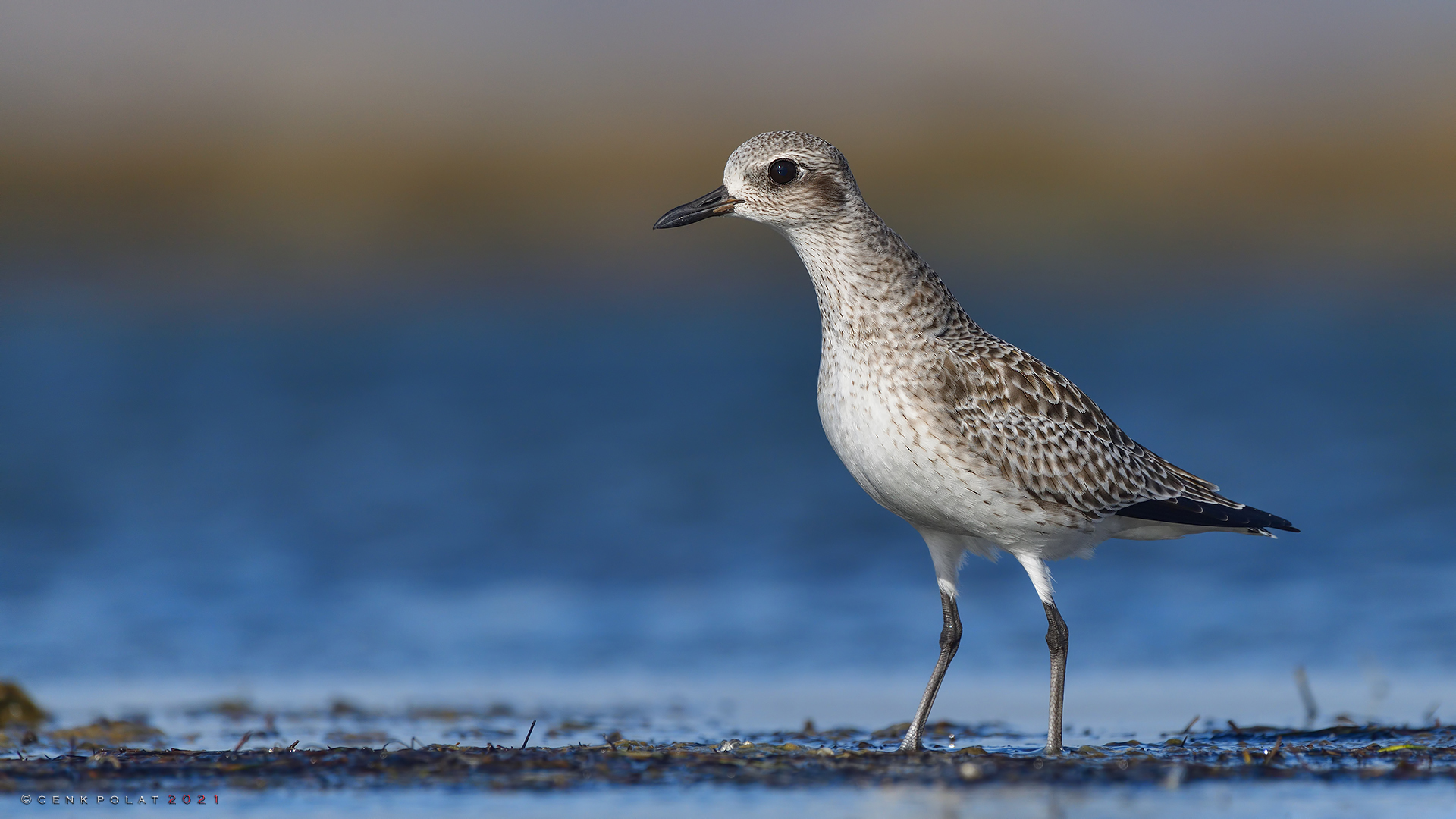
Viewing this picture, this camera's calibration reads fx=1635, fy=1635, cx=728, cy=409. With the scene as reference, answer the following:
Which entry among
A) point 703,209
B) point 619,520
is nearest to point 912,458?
point 703,209

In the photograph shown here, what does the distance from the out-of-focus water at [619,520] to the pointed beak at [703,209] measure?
3.73 metres

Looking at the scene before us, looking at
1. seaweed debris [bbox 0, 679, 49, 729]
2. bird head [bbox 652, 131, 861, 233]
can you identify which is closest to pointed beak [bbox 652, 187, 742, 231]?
bird head [bbox 652, 131, 861, 233]

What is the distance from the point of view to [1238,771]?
732 cm

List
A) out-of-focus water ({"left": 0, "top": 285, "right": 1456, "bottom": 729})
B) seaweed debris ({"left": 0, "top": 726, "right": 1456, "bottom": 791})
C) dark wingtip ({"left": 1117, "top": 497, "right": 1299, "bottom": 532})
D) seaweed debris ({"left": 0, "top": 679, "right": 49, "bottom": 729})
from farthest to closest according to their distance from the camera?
out-of-focus water ({"left": 0, "top": 285, "right": 1456, "bottom": 729}), seaweed debris ({"left": 0, "top": 679, "right": 49, "bottom": 729}), dark wingtip ({"left": 1117, "top": 497, "right": 1299, "bottom": 532}), seaweed debris ({"left": 0, "top": 726, "right": 1456, "bottom": 791})

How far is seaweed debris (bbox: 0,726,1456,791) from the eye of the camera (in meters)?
7.20

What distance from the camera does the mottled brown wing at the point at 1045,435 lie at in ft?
28.0

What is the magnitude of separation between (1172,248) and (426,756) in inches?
1344

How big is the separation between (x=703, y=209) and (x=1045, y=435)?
2.22 metres

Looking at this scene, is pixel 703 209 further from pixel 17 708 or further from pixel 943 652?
pixel 17 708

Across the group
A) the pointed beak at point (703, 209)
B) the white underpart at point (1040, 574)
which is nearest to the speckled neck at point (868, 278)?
the pointed beak at point (703, 209)

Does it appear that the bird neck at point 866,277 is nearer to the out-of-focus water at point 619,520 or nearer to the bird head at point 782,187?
the bird head at point 782,187

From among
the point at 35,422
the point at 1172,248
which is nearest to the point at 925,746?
the point at 35,422

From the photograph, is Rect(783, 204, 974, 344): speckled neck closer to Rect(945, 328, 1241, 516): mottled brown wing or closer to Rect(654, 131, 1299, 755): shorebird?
Rect(654, 131, 1299, 755): shorebird

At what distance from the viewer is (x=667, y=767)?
748cm
